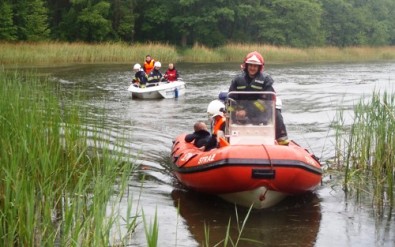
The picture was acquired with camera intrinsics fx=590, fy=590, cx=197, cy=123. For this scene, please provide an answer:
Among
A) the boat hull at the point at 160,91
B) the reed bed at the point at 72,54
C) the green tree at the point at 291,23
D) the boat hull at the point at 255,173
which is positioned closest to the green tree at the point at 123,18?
the reed bed at the point at 72,54

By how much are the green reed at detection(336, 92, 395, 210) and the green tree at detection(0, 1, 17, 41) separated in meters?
32.1

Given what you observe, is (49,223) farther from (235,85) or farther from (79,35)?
(79,35)

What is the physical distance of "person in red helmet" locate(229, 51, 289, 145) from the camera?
7875 millimetres

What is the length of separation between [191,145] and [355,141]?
2442 mm

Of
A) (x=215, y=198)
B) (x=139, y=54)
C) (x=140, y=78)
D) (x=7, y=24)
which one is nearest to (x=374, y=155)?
(x=215, y=198)

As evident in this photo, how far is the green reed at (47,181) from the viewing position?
13.4 feet

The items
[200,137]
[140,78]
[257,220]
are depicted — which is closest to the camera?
[257,220]

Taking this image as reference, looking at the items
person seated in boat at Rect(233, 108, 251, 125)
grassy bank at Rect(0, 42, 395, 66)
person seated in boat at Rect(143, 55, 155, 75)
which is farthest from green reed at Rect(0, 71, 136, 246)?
grassy bank at Rect(0, 42, 395, 66)

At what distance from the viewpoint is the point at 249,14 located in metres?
52.0

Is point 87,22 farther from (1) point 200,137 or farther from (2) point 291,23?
(1) point 200,137

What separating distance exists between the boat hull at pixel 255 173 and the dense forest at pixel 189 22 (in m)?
33.4

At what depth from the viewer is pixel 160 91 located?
1933cm

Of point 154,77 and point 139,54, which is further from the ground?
point 154,77

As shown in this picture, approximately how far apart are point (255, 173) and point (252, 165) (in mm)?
95
